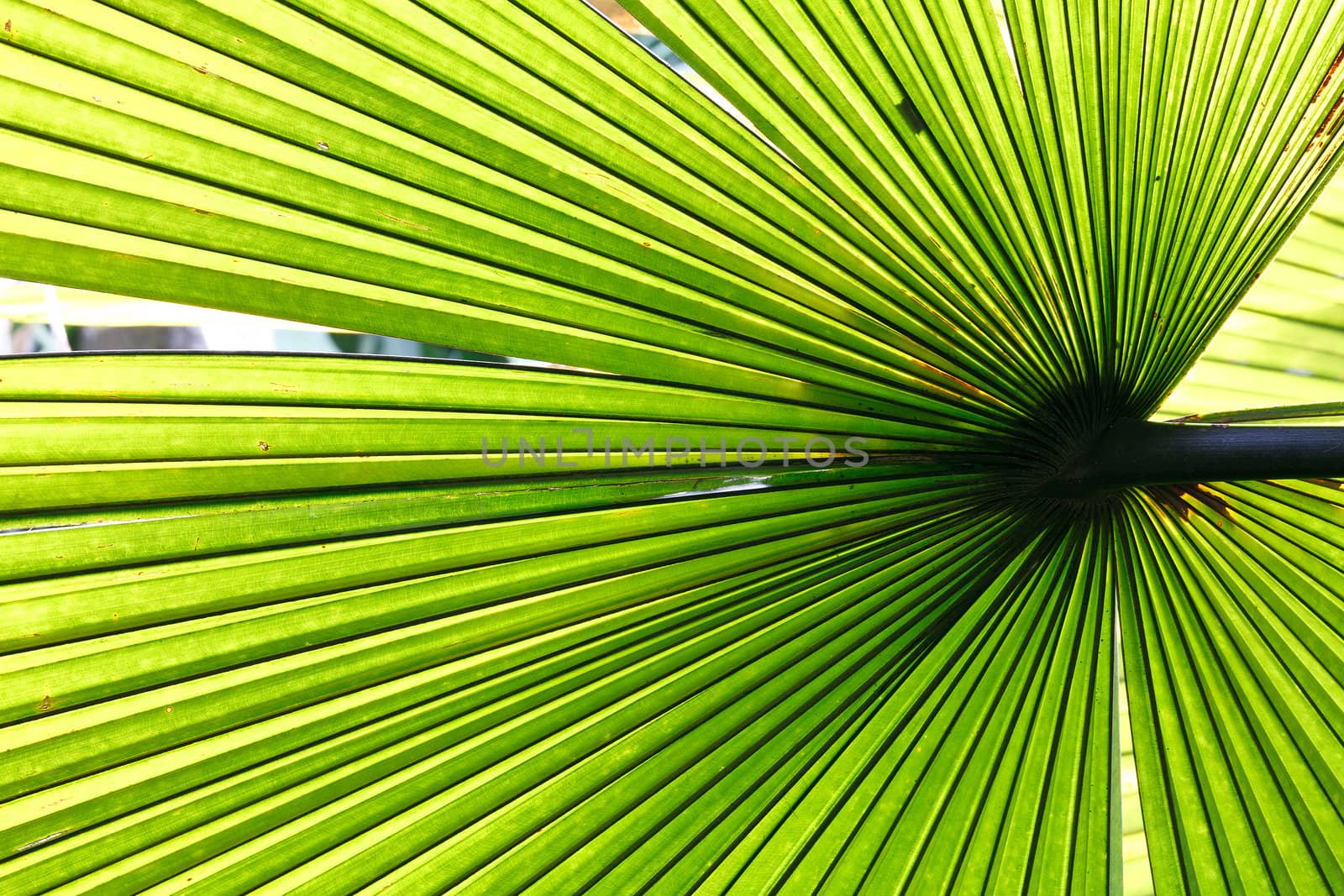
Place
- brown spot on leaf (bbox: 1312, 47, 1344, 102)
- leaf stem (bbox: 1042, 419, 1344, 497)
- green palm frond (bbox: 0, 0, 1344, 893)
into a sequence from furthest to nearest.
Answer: brown spot on leaf (bbox: 1312, 47, 1344, 102), leaf stem (bbox: 1042, 419, 1344, 497), green palm frond (bbox: 0, 0, 1344, 893)

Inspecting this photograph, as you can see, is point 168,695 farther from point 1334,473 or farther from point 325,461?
point 1334,473

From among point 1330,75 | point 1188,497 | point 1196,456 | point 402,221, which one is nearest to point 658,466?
point 402,221

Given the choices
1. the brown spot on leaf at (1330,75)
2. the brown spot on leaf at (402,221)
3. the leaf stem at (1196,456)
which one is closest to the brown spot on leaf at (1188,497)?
the leaf stem at (1196,456)

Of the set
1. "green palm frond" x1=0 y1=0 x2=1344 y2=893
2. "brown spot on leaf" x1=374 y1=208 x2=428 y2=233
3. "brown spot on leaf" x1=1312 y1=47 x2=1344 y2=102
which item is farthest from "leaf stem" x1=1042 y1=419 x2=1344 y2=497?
"brown spot on leaf" x1=374 y1=208 x2=428 y2=233

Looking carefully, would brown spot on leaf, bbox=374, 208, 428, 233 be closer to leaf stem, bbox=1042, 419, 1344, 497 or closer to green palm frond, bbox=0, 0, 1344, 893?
green palm frond, bbox=0, 0, 1344, 893

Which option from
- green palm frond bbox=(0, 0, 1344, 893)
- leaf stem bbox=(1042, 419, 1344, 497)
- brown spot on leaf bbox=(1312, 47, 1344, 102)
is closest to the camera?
green palm frond bbox=(0, 0, 1344, 893)

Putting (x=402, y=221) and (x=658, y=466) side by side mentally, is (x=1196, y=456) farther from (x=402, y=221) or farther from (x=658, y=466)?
(x=402, y=221)

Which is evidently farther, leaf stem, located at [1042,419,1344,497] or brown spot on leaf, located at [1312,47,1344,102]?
brown spot on leaf, located at [1312,47,1344,102]

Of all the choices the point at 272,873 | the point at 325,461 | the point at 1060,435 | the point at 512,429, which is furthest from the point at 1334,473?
the point at 272,873
